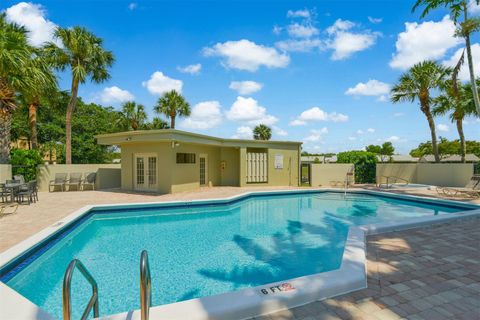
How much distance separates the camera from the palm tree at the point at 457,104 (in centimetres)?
1603

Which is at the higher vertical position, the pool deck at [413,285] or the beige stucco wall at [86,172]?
the beige stucco wall at [86,172]

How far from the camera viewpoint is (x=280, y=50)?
14.8 m

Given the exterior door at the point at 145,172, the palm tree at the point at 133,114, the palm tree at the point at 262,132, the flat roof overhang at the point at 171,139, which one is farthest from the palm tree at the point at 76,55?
the palm tree at the point at 262,132

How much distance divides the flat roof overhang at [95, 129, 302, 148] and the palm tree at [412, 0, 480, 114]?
10.0 m

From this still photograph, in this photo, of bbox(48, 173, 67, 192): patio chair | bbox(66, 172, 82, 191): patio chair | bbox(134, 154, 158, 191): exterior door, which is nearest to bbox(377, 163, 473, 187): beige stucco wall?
bbox(134, 154, 158, 191): exterior door

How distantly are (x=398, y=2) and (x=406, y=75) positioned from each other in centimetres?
850

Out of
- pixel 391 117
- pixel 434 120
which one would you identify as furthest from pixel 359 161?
pixel 434 120

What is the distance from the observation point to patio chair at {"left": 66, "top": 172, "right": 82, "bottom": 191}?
15.5 m

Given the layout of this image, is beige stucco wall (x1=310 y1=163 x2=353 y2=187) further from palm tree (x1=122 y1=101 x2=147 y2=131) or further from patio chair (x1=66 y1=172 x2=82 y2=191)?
palm tree (x1=122 y1=101 x2=147 y2=131)

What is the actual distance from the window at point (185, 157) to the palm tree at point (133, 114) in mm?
15123

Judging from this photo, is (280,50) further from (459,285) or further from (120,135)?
(459,285)

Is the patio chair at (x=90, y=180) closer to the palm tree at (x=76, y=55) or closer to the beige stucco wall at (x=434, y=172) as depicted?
the palm tree at (x=76, y=55)

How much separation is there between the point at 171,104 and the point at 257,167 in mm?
14857

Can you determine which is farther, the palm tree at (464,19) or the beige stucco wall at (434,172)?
the beige stucco wall at (434,172)
